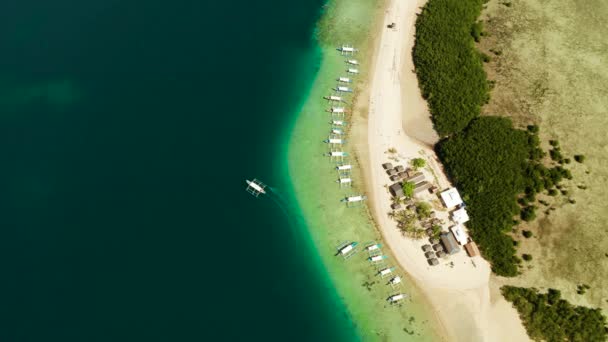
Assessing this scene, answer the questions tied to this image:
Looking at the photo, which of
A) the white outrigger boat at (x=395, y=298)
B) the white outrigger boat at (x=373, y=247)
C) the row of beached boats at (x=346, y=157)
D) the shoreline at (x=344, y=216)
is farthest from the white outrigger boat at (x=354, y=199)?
the white outrigger boat at (x=395, y=298)

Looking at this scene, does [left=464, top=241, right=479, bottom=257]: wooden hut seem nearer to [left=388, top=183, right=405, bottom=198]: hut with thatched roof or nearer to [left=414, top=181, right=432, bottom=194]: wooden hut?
[left=414, top=181, right=432, bottom=194]: wooden hut

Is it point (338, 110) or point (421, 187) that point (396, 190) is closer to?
point (421, 187)

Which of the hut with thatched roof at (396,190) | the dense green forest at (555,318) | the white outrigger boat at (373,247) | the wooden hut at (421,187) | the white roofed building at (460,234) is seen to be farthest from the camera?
the wooden hut at (421,187)

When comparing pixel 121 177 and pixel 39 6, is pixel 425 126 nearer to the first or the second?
pixel 121 177

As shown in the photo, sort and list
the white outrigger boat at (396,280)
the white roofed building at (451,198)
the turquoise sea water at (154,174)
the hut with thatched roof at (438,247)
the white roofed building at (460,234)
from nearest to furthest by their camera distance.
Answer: the turquoise sea water at (154,174), the white outrigger boat at (396,280), the hut with thatched roof at (438,247), the white roofed building at (460,234), the white roofed building at (451,198)

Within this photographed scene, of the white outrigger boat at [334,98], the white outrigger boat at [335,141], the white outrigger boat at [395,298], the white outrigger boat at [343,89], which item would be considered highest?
the white outrigger boat at [343,89]

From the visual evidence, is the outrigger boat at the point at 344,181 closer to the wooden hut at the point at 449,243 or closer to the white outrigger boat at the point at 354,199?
the white outrigger boat at the point at 354,199
